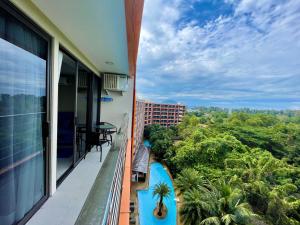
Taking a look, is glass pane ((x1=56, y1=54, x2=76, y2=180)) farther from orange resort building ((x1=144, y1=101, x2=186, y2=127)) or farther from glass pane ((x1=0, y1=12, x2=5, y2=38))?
orange resort building ((x1=144, y1=101, x2=186, y2=127))

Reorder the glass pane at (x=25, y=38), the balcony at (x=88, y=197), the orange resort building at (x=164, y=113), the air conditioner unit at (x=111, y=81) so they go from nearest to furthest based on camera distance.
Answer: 1. the balcony at (x=88, y=197)
2. the glass pane at (x=25, y=38)
3. the air conditioner unit at (x=111, y=81)
4. the orange resort building at (x=164, y=113)

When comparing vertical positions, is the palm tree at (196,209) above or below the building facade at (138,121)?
below

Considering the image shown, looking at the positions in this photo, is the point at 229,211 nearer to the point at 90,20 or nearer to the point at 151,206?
the point at 151,206

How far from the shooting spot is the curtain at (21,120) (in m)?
1.36

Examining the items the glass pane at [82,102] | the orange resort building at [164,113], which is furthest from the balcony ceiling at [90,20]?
the orange resort building at [164,113]

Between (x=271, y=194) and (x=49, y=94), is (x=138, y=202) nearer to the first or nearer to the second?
(x=271, y=194)

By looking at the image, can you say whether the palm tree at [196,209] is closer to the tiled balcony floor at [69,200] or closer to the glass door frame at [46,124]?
the tiled balcony floor at [69,200]

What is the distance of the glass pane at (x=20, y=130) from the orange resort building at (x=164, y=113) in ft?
108

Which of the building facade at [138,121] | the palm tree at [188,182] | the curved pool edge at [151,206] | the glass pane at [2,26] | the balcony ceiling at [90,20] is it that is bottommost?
the curved pool edge at [151,206]

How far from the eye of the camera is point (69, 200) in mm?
2105

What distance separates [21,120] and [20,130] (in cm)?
9

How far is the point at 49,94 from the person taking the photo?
2055mm

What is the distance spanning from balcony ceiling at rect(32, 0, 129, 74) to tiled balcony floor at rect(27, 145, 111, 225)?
2.09 meters

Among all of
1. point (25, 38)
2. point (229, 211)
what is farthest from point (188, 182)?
point (25, 38)
